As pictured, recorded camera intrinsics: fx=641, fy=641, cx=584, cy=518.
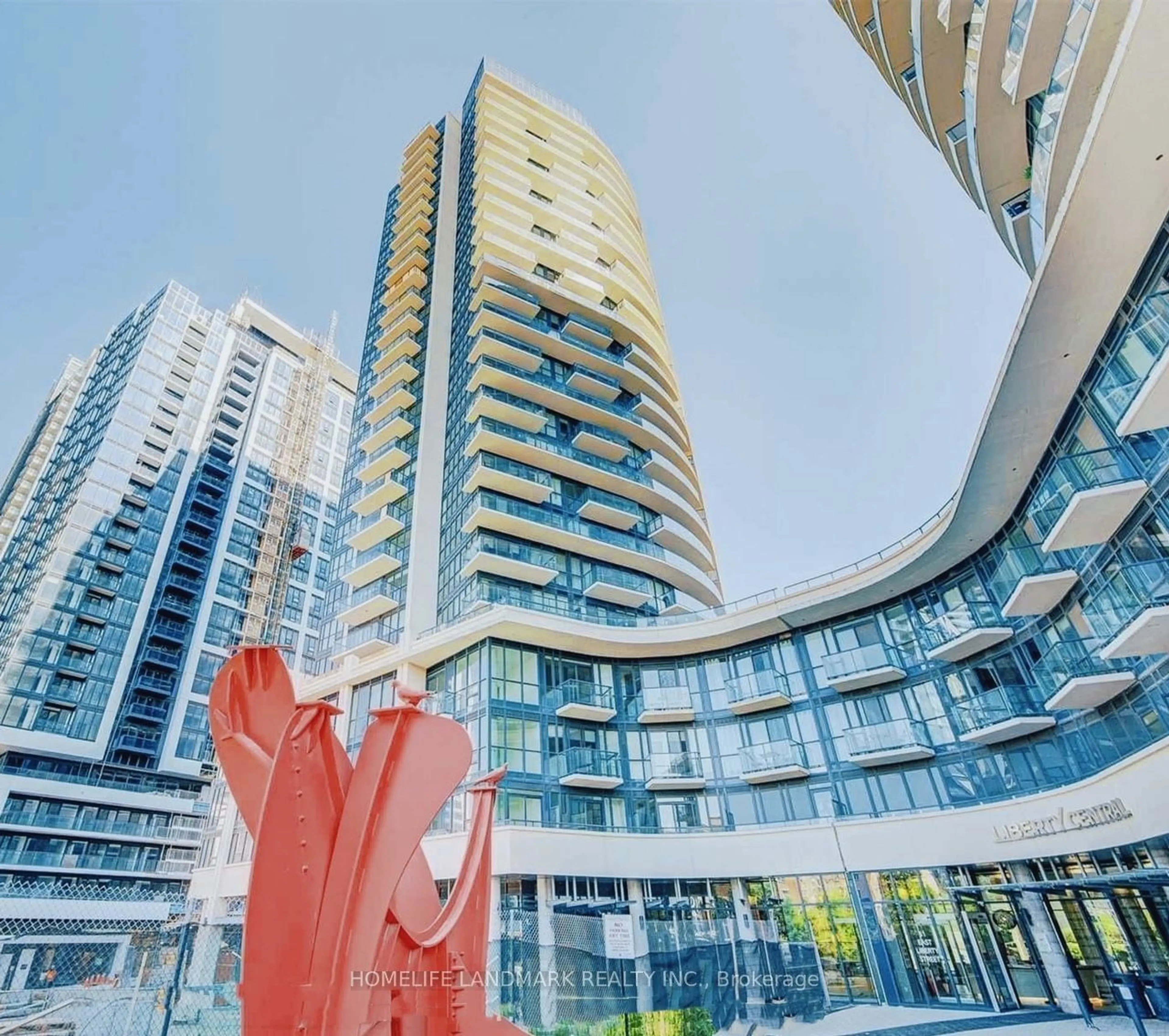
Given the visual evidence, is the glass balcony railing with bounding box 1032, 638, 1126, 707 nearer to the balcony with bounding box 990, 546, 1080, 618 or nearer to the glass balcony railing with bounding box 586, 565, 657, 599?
the balcony with bounding box 990, 546, 1080, 618

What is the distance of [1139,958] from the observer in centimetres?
1451

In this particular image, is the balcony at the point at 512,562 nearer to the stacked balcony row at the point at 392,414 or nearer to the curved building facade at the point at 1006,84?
the stacked balcony row at the point at 392,414

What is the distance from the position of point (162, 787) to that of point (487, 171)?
157 feet

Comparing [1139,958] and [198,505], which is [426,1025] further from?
[198,505]

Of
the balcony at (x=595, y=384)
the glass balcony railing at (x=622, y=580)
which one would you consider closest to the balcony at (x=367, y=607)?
the glass balcony railing at (x=622, y=580)

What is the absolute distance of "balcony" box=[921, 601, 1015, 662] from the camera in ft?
64.7

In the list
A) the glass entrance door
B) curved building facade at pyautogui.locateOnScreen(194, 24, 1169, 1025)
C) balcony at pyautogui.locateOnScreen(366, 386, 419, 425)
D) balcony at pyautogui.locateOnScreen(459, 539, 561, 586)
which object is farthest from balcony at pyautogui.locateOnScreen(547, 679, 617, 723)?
balcony at pyautogui.locateOnScreen(366, 386, 419, 425)

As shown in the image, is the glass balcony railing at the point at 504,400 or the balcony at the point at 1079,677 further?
the glass balcony railing at the point at 504,400

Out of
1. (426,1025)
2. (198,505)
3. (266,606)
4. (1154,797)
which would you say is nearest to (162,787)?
(266,606)

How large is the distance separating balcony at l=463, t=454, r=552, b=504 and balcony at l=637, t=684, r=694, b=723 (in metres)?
10.4

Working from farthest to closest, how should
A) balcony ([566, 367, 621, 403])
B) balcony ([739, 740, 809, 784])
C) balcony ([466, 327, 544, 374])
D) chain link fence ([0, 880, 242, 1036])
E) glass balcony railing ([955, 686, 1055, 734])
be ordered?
balcony ([566, 367, 621, 403])
balcony ([466, 327, 544, 374])
balcony ([739, 740, 809, 784])
glass balcony railing ([955, 686, 1055, 734])
chain link fence ([0, 880, 242, 1036])

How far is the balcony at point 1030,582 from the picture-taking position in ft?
54.3

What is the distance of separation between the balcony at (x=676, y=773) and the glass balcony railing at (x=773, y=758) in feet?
5.42

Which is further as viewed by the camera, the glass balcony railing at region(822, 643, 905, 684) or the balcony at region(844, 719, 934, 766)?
the glass balcony railing at region(822, 643, 905, 684)
